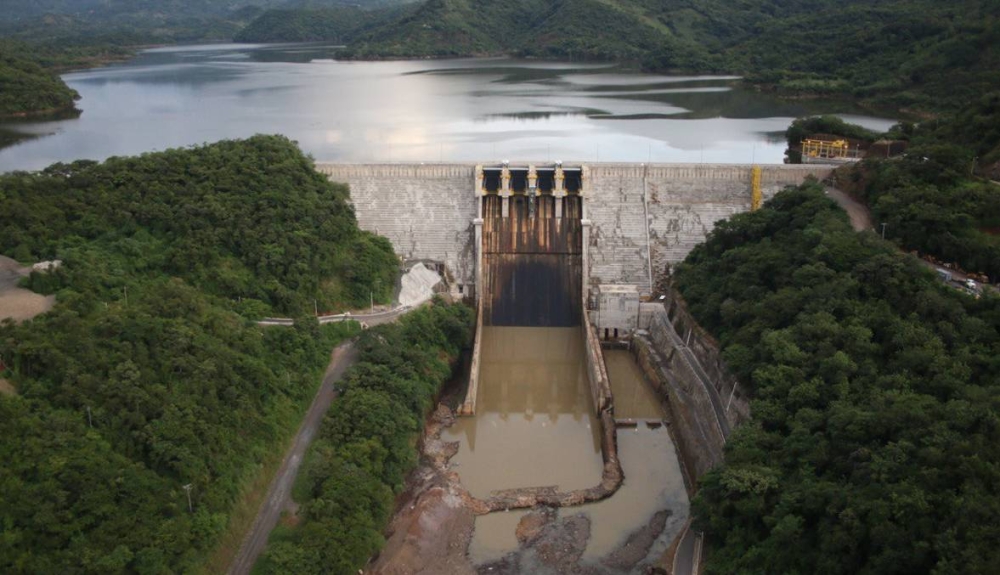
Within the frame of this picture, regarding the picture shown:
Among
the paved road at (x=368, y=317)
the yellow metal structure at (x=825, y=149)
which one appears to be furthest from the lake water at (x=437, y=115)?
the paved road at (x=368, y=317)

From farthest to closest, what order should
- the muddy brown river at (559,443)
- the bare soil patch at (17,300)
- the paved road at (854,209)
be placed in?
the paved road at (854,209) → the bare soil patch at (17,300) → the muddy brown river at (559,443)

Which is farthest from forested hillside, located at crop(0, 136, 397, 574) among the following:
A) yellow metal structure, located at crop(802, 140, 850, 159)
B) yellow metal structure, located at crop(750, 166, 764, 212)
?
yellow metal structure, located at crop(802, 140, 850, 159)

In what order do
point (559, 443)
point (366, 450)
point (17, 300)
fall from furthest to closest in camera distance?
point (559, 443) → point (17, 300) → point (366, 450)

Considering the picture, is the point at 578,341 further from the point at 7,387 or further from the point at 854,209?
the point at 7,387

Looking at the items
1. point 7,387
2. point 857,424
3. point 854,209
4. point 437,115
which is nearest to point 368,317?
point 7,387

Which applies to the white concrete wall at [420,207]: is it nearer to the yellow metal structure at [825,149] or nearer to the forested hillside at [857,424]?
the forested hillside at [857,424]

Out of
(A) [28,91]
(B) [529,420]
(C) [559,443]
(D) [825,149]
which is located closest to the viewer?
(C) [559,443]

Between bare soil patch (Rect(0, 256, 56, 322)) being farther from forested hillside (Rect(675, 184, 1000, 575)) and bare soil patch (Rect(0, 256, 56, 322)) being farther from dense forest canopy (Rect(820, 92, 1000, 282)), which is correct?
dense forest canopy (Rect(820, 92, 1000, 282))
